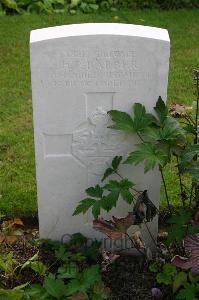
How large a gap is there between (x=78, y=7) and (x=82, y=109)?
4624mm

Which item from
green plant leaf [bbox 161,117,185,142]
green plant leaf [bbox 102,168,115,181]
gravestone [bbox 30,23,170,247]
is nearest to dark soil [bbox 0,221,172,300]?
gravestone [bbox 30,23,170,247]

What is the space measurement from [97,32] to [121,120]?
1.49 ft

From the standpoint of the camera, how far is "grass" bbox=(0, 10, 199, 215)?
4098 millimetres

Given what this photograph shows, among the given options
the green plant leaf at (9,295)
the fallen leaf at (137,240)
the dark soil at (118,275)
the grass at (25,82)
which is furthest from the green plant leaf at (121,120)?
the grass at (25,82)

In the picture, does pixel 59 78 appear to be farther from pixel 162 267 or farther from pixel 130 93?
pixel 162 267

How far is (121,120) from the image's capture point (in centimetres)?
303

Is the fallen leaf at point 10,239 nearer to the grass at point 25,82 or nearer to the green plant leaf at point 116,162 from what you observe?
the grass at point 25,82

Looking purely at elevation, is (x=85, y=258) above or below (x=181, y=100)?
below

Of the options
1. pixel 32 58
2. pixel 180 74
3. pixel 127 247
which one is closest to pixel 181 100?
pixel 180 74

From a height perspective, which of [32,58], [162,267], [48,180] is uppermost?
[32,58]

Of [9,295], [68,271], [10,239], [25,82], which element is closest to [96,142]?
[68,271]

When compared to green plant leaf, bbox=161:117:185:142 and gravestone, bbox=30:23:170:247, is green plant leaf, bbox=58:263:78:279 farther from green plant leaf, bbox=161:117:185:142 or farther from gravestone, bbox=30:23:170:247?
green plant leaf, bbox=161:117:185:142

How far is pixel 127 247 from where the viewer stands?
11.3ft

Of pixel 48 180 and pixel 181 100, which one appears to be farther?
pixel 181 100
